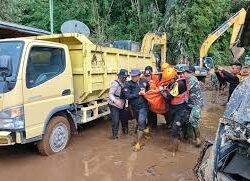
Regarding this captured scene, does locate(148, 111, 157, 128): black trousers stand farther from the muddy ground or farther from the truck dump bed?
the truck dump bed

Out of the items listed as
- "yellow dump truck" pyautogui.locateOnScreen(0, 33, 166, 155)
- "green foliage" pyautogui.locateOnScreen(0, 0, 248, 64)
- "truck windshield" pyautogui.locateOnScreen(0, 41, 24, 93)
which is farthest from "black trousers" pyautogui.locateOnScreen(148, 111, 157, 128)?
"green foliage" pyautogui.locateOnScreen(0, 0, 248, 64)

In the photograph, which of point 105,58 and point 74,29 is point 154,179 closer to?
point 105,58

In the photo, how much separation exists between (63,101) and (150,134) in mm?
2534

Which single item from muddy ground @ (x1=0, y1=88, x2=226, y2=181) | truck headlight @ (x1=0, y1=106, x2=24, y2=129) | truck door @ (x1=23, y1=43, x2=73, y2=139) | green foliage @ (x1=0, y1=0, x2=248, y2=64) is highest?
green foliage @ (x1=0, y1=0, x2=248, y2=64)

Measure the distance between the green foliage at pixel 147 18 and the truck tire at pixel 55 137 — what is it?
11.5m

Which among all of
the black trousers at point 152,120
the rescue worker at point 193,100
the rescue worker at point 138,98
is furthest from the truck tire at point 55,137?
the rescue worker at point 193,100

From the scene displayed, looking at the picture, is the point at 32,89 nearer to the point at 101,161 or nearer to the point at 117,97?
the point at 101,161

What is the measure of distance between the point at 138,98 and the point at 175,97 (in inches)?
35.4

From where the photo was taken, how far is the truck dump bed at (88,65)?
759 centimetres

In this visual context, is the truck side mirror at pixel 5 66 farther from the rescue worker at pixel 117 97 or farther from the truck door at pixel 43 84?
the rescue worker at pixel 117 97

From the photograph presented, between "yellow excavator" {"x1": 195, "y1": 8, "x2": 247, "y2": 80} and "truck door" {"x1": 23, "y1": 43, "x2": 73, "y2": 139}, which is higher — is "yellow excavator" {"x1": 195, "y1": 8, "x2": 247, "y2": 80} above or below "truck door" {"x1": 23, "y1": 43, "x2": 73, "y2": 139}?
above

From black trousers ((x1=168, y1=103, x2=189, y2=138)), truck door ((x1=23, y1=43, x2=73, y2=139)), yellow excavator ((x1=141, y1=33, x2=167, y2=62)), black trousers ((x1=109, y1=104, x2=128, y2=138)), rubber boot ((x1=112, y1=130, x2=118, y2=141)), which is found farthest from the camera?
yellow excavator ((x1=141, y1=33, x2=167, y2=62))

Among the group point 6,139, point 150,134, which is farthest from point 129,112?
point 6,139

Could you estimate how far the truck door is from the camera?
6324mm
